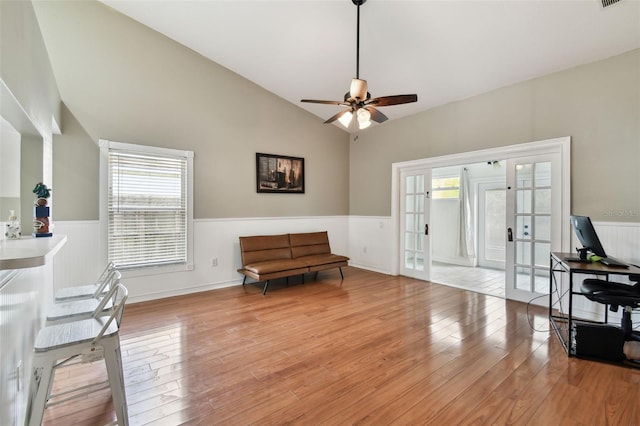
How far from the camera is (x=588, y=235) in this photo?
110 inches

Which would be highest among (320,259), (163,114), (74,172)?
(163,114)

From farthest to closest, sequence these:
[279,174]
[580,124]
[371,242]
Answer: [371,242]
[279,174]
[580,124]

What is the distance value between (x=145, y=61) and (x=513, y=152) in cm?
532

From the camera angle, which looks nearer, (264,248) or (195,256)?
(195,256)

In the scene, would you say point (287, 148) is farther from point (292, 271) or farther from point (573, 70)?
point (573, 70)

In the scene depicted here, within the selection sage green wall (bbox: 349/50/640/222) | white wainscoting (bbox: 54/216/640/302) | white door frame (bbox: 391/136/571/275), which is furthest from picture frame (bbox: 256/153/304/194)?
sage green wall (bbox: 349/50/640/222)

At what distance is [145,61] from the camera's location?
13.2 feet

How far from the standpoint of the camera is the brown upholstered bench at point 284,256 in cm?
443

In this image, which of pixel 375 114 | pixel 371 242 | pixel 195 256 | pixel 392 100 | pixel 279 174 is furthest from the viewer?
pixel 371 242

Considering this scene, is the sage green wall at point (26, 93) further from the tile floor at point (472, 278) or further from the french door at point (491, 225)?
the french door at point (491, 225)

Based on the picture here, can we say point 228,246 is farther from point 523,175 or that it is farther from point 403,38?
point 523,175

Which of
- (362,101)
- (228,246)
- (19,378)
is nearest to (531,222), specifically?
(362,101)

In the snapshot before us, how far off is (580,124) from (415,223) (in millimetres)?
2673

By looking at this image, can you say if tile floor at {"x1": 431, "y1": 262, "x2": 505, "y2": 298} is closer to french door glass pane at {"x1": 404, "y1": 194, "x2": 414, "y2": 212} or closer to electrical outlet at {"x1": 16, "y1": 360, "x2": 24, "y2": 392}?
french door glass pane at {"x1": 404, "y1": 194, "x2": 414, "y2": 212}
